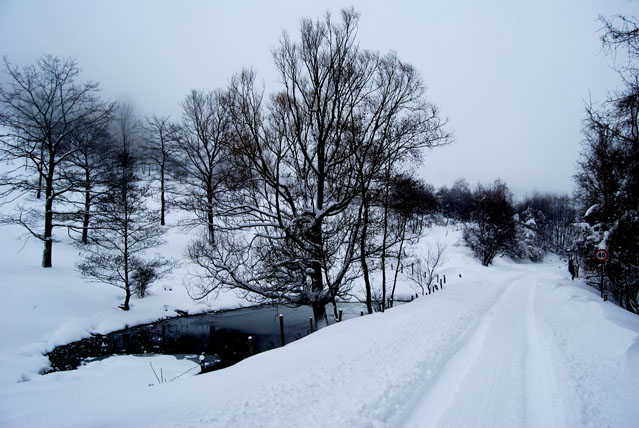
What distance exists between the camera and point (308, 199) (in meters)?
12.3

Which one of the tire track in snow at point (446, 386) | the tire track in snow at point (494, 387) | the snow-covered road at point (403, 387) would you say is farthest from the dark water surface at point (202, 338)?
the tire track in snow at point (494, 387)

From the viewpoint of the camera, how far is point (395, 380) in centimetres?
428

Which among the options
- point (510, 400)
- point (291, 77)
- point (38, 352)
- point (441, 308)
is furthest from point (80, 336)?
point (510, 400)

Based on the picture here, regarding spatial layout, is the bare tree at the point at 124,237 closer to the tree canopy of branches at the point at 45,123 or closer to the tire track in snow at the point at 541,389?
the tree canopy of branches at the point at 45,123

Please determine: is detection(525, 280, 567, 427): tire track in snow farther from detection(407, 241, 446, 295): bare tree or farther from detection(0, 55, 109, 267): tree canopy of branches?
detection(0, 55, 109, 267): tree canopy of branches

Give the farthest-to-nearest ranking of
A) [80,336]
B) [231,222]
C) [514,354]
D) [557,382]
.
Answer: [80,336] → [231,222] → [514,354] → [557,382]

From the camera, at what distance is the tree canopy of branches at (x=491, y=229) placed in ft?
119

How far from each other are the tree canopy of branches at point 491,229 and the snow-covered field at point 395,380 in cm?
2857

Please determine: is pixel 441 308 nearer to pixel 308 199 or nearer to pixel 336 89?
pixel 308 199

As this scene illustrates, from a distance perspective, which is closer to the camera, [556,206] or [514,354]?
[514,354]

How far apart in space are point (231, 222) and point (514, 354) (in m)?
9.95

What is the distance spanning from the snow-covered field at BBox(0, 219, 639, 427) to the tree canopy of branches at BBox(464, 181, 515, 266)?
28570 mm

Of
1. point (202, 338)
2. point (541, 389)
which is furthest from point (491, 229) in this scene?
point (541, 389)

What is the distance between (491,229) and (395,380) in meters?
38.4
